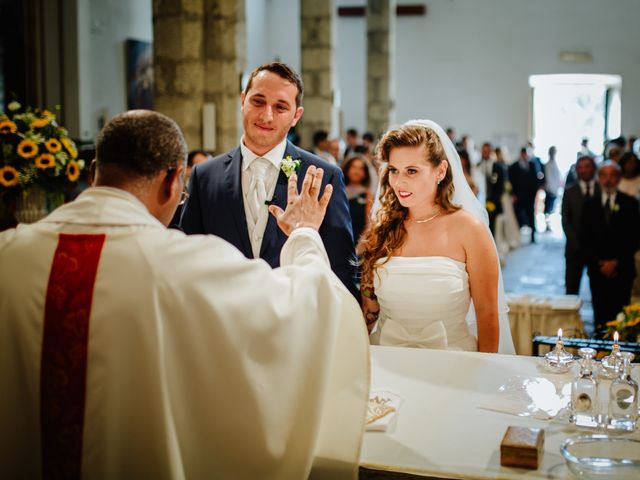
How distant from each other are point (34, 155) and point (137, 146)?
10.2ft

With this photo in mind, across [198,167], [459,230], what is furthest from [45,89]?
[459,230]

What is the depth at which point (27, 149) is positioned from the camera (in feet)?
15.2

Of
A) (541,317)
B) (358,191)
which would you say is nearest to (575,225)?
(358,191)

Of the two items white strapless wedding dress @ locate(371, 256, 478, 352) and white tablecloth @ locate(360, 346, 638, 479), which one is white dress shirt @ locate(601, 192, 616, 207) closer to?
white strapless wedding dress @ locate(371, 256, 478, 352)

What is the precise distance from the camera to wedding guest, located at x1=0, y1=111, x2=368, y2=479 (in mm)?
1768

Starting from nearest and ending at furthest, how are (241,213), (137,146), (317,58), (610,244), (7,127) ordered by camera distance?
(137,146) → (241,213) → (7,127) → (610,244) → (317,58)

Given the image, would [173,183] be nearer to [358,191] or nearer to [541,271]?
[358,191]

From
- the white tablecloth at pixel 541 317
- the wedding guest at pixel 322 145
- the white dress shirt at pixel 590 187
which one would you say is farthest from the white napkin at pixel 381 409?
the wedding guest at pixel 322 145

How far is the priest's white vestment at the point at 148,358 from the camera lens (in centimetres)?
176

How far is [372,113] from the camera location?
16.8 meters

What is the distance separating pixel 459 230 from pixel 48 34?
7.83 metres

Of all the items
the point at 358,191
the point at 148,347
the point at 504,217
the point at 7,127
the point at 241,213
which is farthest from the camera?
the point at 504,217

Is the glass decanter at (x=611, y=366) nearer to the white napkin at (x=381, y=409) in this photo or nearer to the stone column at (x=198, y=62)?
the white napkin at (x=381, y=409)

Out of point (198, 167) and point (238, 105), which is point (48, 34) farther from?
point (198, 167)
